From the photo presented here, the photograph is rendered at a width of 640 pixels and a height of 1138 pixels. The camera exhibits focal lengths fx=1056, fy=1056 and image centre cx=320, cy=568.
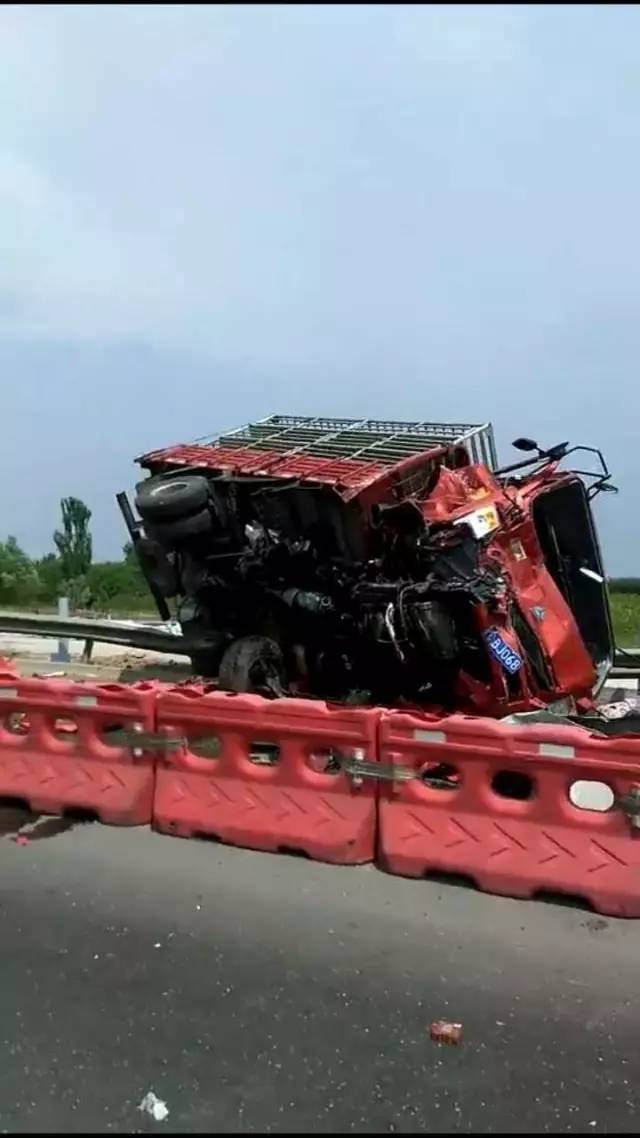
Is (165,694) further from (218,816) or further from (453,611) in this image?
(453,611)

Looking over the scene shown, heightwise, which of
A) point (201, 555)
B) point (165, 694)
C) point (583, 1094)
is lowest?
point (583, 1094)

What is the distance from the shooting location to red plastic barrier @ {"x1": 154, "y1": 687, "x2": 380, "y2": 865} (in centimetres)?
520

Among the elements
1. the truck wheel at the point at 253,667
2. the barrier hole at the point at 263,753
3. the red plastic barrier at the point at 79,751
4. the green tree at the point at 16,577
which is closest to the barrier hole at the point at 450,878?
the barrier hole at the point at 263,753

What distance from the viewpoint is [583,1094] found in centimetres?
329

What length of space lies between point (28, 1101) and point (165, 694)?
9.26 ft

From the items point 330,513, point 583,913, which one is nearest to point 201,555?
point 330,513

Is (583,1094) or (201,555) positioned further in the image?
(201,555)

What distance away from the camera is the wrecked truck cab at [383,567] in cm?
736

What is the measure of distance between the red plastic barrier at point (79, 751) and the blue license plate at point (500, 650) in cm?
239

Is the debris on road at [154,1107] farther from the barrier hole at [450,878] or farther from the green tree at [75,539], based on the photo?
the green tree at [75,539]

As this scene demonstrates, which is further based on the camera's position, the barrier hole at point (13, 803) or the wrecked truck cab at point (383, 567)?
the wrecked truck cab at point (383, 567)

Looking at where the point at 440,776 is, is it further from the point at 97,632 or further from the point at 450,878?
the point at 97,632

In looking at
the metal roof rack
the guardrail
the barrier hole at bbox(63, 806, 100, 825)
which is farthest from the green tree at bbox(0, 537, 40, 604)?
the barrier hole at bbox(63, 806, 100, 825)

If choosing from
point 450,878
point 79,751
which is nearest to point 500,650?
point 450,878
